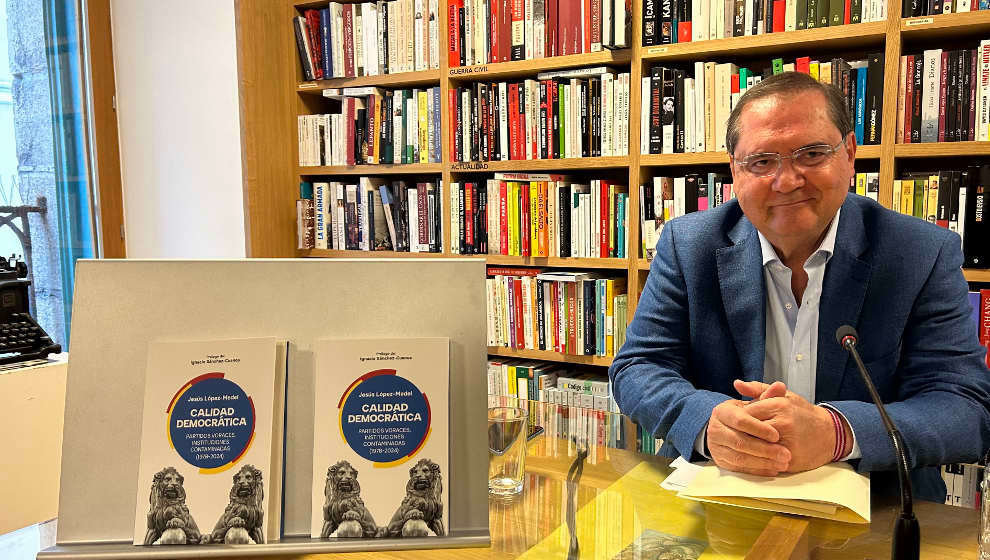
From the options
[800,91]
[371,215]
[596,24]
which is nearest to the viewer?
[800,91]

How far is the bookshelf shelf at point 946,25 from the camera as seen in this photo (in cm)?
214

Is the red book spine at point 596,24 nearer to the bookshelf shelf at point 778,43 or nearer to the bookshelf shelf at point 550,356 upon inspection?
the bookshelf shelf at point 778,43

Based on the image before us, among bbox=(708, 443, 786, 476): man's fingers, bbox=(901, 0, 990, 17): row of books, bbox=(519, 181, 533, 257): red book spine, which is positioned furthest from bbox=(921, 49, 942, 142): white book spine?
bbox=(708, 443, 786, 476): man's fingers

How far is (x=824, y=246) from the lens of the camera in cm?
151

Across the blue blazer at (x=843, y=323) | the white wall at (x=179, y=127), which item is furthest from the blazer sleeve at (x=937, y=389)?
the white wall at (x=179, y=127)

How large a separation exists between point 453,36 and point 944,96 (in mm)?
1791

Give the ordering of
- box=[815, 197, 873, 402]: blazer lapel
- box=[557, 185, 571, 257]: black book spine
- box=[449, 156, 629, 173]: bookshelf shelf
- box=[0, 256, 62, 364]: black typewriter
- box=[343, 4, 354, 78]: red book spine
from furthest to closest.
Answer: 1. box=[343, 4, 354, 78]: red book spine
2. box=[557, 185, 571, 257]: black book spine
3. box=[449, 156, 629, 173]: bookshelf shelf
4. box=[0, 256, 62, 364]: black typewriter
5. box=[815, 197, 873, 402]: blazer lapel

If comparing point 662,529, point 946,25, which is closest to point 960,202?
point 946,25

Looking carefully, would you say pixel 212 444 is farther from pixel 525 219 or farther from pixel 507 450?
pixel 525 219

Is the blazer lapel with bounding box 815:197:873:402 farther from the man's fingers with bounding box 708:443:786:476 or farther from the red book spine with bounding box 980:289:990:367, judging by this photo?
the red book spine with bounding box 980:289:990:367

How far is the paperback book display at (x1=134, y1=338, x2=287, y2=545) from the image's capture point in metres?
0.88

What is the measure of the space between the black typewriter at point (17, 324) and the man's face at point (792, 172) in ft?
6.58

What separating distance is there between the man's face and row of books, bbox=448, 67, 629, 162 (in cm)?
127

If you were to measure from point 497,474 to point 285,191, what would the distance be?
2745 mm
